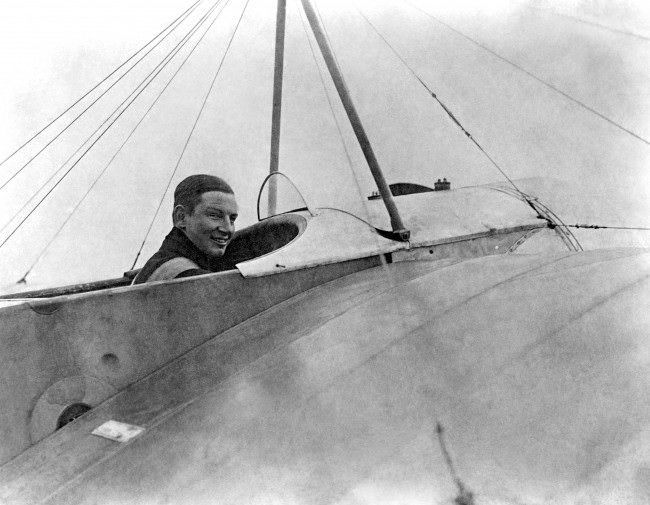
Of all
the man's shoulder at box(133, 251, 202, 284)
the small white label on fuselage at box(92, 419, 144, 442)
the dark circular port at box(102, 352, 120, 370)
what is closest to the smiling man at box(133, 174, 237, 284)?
the man's shoulder at box(133, 251, 202, 284)

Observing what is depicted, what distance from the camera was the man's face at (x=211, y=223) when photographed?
293cm

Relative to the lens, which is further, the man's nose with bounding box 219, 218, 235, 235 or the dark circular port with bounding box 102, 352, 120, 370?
the man's nose with bounding box 219, 218, 235, 235

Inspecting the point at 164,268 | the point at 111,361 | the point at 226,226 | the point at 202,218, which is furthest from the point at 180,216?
the point at 111,361

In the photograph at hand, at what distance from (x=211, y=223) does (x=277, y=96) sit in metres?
1.81

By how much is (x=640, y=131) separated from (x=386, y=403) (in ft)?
9.22

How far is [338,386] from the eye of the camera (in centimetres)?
155

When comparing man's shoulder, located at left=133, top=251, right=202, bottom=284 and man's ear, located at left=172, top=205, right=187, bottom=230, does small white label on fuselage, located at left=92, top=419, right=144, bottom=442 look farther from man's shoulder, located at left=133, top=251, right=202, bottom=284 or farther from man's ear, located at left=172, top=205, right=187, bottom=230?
man's ear, located at left=172, top=205, right=187, bottom=230

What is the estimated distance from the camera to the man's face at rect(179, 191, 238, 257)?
2.93 meters

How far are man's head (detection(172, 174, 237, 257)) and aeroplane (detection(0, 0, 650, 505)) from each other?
0.44m

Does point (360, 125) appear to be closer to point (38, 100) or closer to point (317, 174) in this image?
point (317, 174)

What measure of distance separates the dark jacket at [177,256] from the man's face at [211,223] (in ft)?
0.12

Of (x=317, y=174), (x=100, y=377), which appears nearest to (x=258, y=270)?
(x=100, y=377)

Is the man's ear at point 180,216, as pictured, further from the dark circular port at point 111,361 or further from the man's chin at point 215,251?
the dark circular port at point 111,361

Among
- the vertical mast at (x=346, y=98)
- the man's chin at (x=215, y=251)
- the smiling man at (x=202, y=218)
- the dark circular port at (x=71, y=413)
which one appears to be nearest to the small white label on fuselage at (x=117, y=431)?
the dark circular port at (x=71, y=413)
